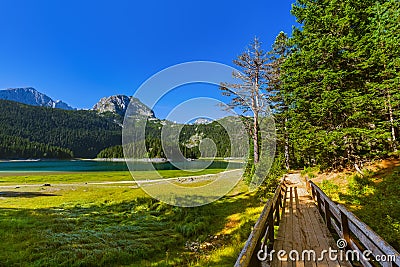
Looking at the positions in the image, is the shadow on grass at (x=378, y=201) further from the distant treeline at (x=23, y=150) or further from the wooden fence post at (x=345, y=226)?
the distant treeline at (x=23, y=150)

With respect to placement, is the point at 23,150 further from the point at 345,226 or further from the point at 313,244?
the point at 345,226

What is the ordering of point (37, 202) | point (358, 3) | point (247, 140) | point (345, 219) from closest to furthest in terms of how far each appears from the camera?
point (345, 219), point (358, 3), point (37, 202), point (247, 140)

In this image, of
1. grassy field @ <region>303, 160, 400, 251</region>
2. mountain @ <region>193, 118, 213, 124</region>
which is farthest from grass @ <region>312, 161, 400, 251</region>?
mountain @ <region>193, 118, 213, 124</region>

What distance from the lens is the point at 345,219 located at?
4.59 metres

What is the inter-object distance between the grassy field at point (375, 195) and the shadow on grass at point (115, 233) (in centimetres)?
438

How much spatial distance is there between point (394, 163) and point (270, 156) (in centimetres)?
828

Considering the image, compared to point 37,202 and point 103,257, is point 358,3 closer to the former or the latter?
point 103,257

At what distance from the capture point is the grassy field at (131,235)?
8648 mm

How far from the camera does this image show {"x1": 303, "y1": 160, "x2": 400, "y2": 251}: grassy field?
22.1 ft

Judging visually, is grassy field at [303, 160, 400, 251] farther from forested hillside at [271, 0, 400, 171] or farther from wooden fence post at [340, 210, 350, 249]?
wooden fence post at [340, 210, 350, 249]

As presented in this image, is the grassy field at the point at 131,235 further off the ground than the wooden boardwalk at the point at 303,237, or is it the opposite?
the wooden boardwalk at the point at 303,237

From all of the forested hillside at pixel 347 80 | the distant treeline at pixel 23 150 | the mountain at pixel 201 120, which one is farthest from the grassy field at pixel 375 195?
the distant treeline at pixel 23 150

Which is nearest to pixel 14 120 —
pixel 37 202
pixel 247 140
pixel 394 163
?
pixel 37 202

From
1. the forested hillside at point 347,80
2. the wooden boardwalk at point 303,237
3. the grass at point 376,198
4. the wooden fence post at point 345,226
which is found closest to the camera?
the wooden boardwalk at point 303,237
